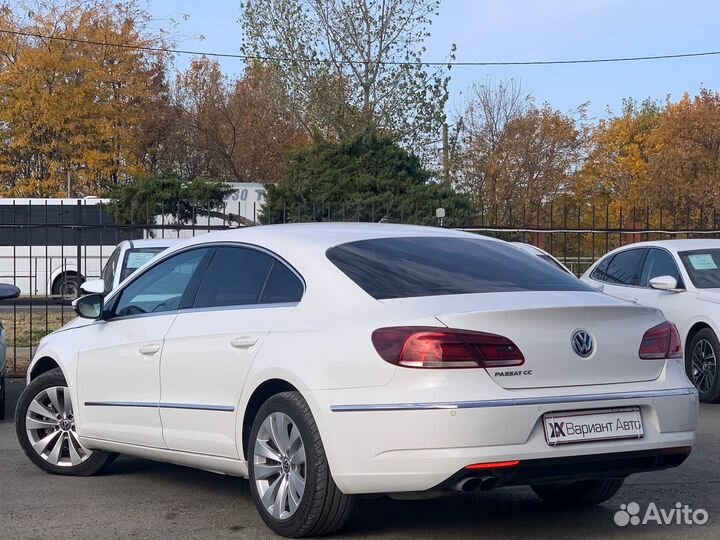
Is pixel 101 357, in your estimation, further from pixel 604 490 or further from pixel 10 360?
pixel 10 360

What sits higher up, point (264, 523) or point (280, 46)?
A: point (280, 46)

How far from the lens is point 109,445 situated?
6.75 m

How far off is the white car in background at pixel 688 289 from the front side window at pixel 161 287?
513cm

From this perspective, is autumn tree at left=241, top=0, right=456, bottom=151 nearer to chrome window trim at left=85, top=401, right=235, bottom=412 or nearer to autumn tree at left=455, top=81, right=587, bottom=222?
autumn tree at left=455, top=81, right=587, bottom=222

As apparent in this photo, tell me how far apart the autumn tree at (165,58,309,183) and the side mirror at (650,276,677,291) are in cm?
3414

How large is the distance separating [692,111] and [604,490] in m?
42.1

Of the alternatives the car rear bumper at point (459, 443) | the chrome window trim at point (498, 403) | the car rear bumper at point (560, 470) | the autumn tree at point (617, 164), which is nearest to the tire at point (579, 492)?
the car rear bumper at point (560, 470)

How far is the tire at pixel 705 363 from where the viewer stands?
35.1 ft

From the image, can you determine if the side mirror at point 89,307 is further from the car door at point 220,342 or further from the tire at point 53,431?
the car door at point 220,342

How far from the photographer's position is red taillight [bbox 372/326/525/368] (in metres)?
4.91

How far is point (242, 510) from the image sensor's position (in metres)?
6.16

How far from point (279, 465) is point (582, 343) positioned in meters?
1.53

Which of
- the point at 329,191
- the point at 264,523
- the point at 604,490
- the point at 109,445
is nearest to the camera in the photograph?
the point at 264,523

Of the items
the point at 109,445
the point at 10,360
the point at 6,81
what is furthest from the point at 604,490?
the point at 6,81
